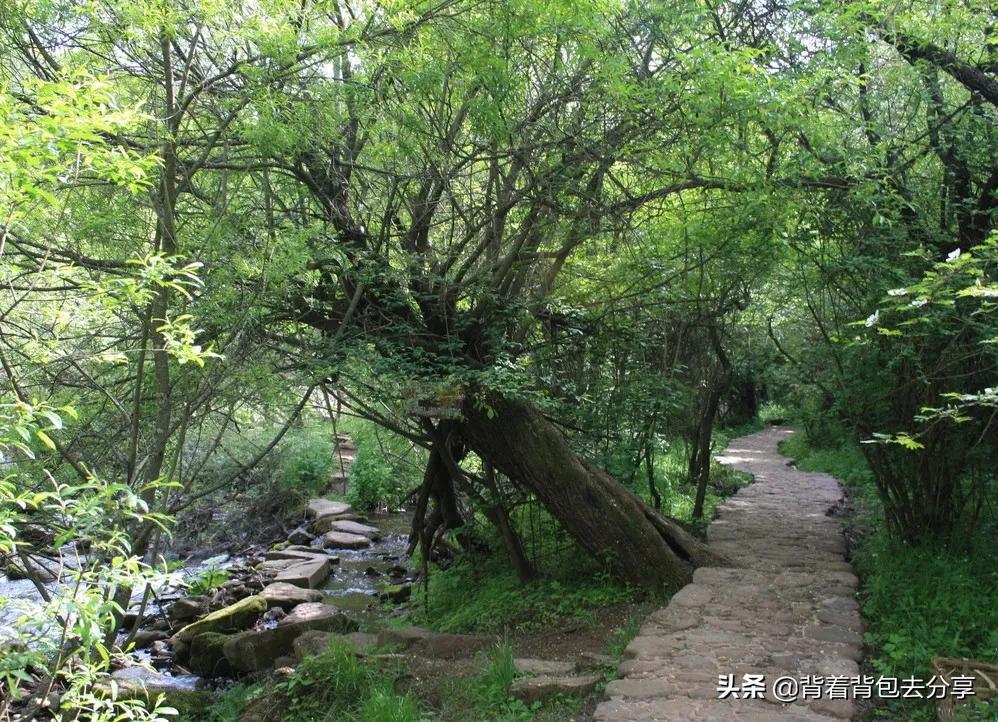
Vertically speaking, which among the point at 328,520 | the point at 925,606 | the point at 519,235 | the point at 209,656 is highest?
the point at 519,235

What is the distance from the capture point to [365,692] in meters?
5.60

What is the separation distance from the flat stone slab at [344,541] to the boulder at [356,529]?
9.9 inches

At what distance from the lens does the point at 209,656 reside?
7.74 m

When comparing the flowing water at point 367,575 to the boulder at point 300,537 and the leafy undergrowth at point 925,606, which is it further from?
the leafy undergrowth at point 925,606

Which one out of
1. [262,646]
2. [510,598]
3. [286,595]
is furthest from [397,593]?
[510,598]

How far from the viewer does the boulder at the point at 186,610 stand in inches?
364

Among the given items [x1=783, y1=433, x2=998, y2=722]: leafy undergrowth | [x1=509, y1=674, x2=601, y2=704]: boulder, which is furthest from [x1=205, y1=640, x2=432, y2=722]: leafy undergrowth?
[x1=783, y1=433, x2=998, y2=722]: leafy undergrowth

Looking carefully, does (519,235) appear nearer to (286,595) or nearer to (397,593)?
(397,593)

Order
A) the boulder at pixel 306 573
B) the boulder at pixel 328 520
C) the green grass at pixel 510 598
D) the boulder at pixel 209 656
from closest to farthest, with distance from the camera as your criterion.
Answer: the green grass at pixel 510 598, the boulder at pixel 209 656, the boulder at pixel 306 573, the boulder at pixel 328 520

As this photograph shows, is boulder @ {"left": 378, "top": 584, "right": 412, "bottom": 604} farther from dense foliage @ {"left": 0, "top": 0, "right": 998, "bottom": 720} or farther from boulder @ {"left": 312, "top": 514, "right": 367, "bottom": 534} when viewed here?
boulder @ {"left": 312, "top": 514, "right": 367, "bottom": 534}

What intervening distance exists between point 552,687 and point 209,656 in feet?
14.1

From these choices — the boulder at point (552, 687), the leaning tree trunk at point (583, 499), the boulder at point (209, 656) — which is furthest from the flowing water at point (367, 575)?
the boulder at point (552, 687)

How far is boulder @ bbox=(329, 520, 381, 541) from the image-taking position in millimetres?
13008

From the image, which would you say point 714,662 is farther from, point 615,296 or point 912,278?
point 615,296
